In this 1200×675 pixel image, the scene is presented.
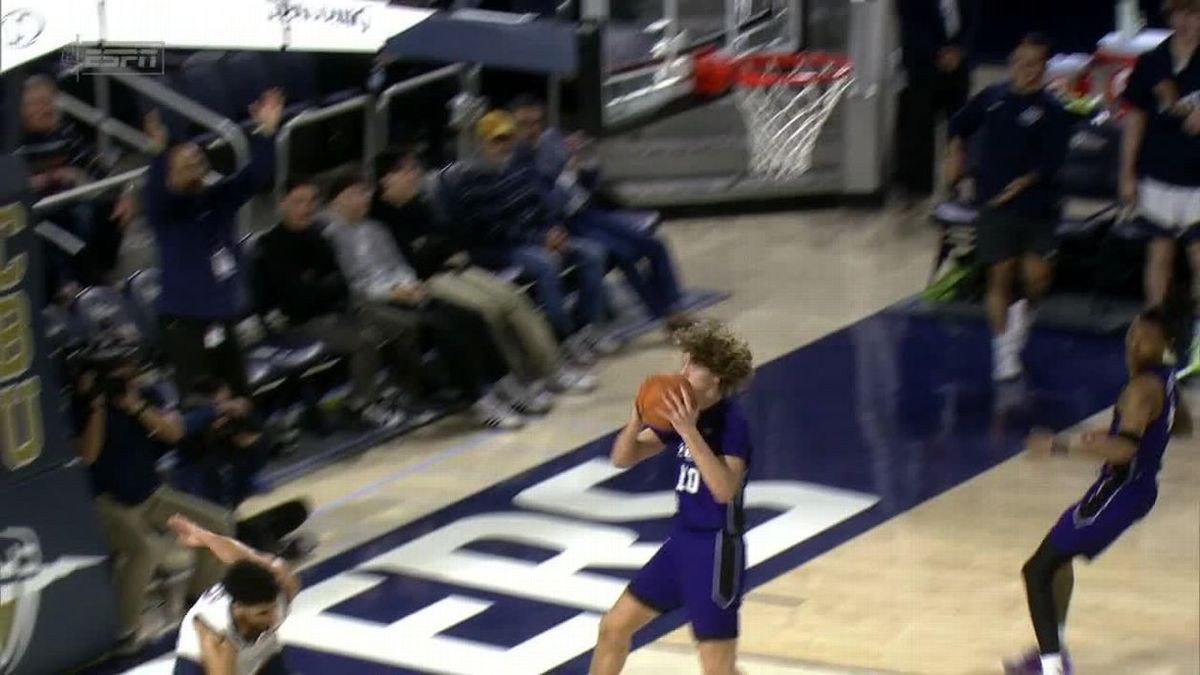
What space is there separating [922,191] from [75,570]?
8697mm

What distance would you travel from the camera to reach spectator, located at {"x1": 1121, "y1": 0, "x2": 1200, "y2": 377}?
39.3 ft

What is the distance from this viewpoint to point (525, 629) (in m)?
9.15

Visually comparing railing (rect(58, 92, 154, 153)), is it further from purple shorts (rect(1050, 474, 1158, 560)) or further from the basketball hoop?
purple shorts (rect(1050, 474, 1158, 560))

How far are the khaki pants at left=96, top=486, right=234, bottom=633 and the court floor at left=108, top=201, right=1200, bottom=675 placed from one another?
0.34 meters

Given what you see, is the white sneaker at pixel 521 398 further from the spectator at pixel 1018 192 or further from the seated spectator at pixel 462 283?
the spectator at pixel 1018 192

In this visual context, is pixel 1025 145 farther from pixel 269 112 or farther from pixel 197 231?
pixel 197 231

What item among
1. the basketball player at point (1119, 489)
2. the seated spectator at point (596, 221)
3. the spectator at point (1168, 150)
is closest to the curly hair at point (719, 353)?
the basketball player at point (1119, 489)

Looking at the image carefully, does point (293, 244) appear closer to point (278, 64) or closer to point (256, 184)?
point (256, 184)

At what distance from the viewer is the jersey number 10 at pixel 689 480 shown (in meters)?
7.28

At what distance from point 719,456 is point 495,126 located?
532cm

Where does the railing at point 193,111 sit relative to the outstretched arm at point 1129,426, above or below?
above

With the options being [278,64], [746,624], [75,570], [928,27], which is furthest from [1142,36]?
[75,570]

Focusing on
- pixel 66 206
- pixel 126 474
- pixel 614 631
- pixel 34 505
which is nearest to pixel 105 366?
pixel 126 474

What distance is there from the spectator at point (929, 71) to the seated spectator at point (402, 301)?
4833 mm
